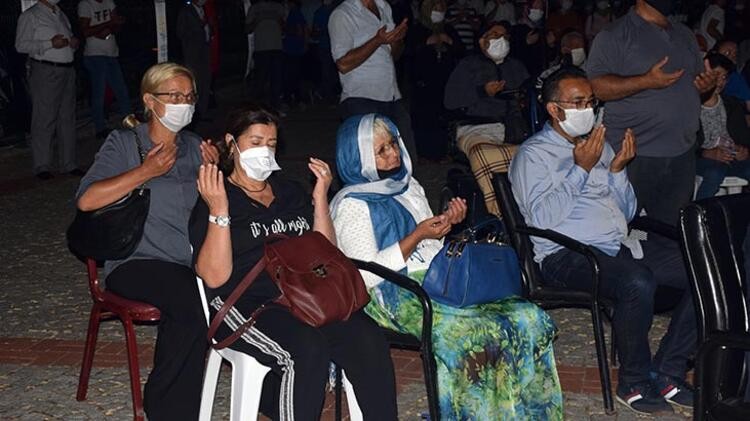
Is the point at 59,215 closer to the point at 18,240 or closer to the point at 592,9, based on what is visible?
the point at 18,240

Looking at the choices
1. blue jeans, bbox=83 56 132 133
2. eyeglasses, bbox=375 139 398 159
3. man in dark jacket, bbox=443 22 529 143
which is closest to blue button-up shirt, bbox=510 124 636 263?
eyeglasses, bbox=375 139 398 159

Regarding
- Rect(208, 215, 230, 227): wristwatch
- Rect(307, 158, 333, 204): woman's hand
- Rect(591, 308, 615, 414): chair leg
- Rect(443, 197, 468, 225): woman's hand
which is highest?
Rect(307, 158, 333, 204): woman's hand

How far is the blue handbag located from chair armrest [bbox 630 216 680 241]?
→ 1.06 m

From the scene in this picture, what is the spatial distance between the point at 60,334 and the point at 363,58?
101 inches

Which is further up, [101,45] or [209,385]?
[101,45]

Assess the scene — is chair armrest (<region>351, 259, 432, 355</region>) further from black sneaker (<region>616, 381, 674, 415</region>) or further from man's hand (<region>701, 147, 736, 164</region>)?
man's hand (<region>701, 147, 736, 164</region>)

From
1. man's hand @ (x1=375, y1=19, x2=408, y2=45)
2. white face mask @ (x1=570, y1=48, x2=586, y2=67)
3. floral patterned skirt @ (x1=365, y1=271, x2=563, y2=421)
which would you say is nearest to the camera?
floral patterned skirt @ (x1=365, y1=271, x2=563, y2=421)

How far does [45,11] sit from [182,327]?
6853 millimetres

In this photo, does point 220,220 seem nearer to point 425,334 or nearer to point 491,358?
point 425,334

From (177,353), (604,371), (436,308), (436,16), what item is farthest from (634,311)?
(436,16)

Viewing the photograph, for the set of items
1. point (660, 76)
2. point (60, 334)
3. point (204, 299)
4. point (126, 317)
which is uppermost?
point (660, 76)

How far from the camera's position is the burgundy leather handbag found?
4328mm

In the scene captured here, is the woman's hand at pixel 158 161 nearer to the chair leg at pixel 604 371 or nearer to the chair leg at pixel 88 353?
the chair leg at pixel 88 353

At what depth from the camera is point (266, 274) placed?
4.61m
